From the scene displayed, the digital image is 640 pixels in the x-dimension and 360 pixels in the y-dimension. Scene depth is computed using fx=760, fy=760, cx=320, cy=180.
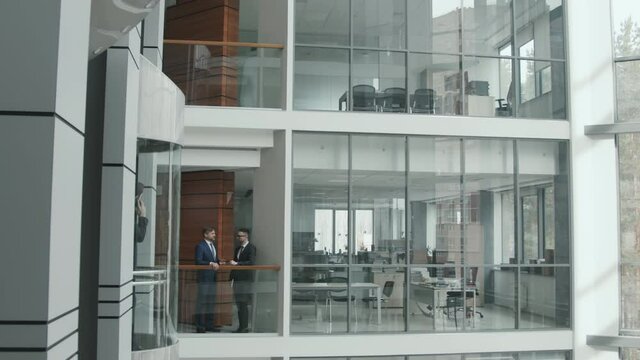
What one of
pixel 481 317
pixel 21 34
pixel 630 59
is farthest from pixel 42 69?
pixel 630 59

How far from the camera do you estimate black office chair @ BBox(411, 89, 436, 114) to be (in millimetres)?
15617

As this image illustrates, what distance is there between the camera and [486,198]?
1577 cm

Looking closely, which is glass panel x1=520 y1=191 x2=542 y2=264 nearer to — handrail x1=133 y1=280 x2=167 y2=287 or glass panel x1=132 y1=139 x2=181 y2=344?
glass panel x1=132 y1=139 x2=181 y2=344

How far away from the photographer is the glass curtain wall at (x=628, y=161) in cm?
1590

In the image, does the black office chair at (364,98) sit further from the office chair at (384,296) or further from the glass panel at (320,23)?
the office chair at (384,296)

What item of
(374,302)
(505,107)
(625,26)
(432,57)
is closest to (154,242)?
(374,302)

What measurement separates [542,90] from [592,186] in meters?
2.29

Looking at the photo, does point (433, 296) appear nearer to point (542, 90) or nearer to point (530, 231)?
point (530, 231)

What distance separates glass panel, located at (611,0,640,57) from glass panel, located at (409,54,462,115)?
3.98 metres

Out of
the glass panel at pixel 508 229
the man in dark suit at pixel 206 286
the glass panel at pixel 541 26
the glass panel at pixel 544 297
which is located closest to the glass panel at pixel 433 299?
the glass panel at pixel 508 229

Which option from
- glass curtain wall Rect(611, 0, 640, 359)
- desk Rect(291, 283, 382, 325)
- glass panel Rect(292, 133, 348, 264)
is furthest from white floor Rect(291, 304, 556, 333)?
glass curtain wall Rect(611, 0, 640, 359)

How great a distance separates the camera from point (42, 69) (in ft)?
10.7

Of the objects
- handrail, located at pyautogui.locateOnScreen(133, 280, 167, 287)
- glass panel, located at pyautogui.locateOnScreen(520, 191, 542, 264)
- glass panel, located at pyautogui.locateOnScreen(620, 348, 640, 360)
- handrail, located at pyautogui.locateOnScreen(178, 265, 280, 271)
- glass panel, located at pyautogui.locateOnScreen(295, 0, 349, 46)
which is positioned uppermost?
glass panel, located at pyautogui.locateOnScreen(295, 0, 349, 46)

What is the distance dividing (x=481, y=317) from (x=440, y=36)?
5883 mm
